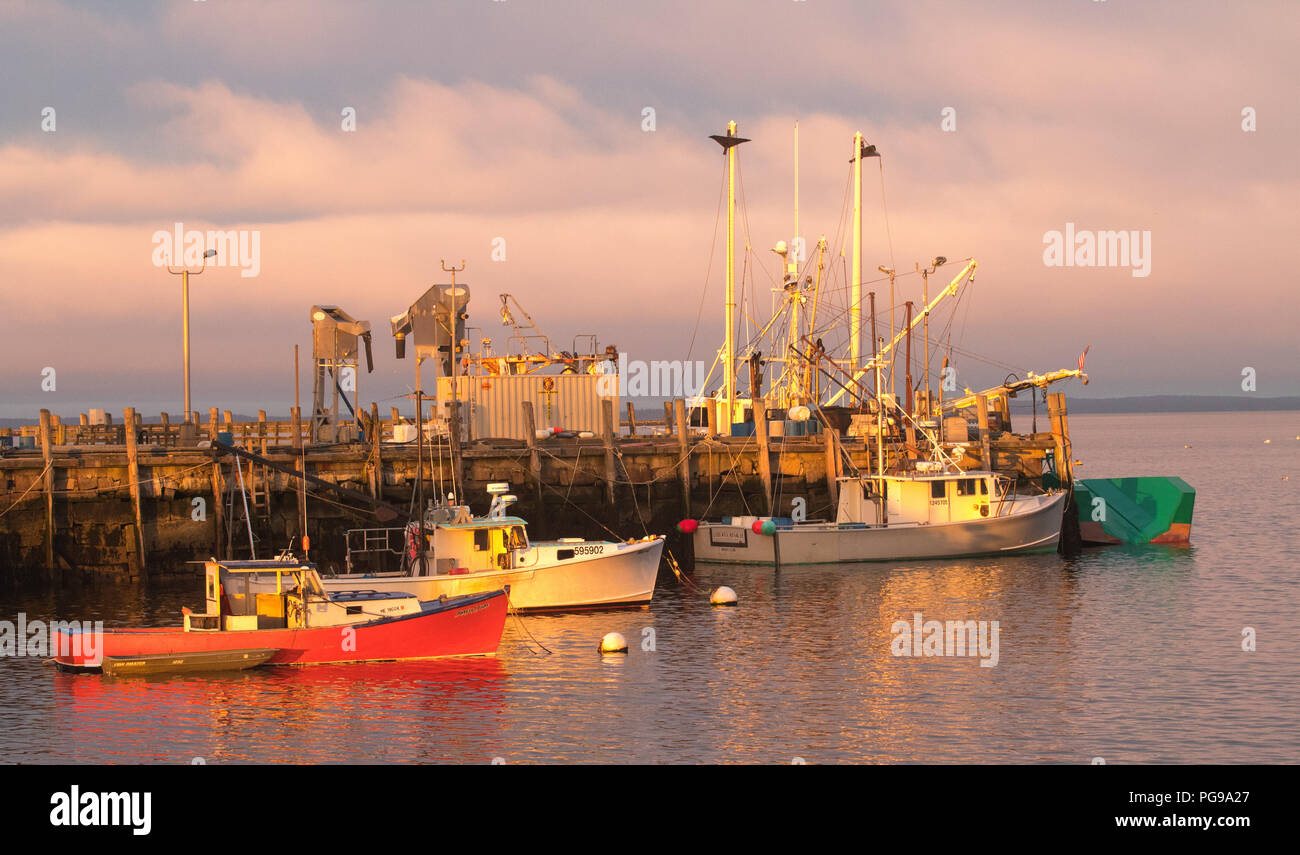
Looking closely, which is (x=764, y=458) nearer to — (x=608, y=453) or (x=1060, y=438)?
(x=608, y=453)

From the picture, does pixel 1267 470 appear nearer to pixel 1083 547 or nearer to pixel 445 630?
pixel 1083 547

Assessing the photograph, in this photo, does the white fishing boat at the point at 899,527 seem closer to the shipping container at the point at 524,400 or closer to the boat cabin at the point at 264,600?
the shipping container at the point at 524,400

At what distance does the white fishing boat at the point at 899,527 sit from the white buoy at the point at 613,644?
13.4 m

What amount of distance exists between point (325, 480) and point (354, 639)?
497 inches

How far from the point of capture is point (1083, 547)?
1918 inches

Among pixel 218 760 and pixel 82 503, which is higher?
pixel 82 503

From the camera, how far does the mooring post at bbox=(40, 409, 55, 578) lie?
119ft

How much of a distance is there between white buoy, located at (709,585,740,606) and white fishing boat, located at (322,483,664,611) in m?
1.78

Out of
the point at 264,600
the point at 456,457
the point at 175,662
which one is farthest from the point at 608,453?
the point at 175,662

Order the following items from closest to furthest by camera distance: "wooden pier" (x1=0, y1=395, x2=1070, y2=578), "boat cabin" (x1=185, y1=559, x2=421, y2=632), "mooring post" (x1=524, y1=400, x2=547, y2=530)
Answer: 1. "boat cabin" (x1=185, y1=559, x2=421, y2=632)
2. "wooden pier" (x1=0, y1=395, x2=1070, y2=578)
3. "mooring post" (x1=524, y1=400, x2=547, y2=530)

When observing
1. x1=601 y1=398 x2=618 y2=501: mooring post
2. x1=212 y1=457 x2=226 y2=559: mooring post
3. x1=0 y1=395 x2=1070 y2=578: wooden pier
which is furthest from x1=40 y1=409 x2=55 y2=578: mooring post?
x1=601 y1=398 x2=618 y2=501: mooring post

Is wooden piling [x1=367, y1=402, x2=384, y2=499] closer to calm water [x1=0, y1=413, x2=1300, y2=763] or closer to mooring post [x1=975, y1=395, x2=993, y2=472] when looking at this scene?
calm water [x1=0, y1=413, x2=1300, y2=763]

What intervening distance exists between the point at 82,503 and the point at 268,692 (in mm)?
15501
